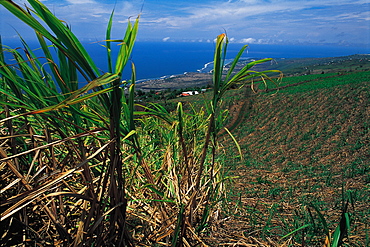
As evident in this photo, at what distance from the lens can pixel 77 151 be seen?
103 centimetres

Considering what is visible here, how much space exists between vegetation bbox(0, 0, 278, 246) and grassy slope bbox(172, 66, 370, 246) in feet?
1.07

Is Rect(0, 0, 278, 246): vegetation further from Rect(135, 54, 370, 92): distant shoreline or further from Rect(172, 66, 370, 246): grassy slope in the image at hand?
Rect(135, 54, 370, 92): distant shoreline

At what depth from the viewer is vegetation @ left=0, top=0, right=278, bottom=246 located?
75 cm

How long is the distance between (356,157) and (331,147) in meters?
1.16

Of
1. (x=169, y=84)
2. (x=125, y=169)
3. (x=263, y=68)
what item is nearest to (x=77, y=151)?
(x=125, y=169)

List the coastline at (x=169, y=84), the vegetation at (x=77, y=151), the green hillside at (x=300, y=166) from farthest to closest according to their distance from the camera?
the coastline at (x=169, y=84) < the green hillside at (x=300, y=166) < the vegetation at (x=77, y=151)

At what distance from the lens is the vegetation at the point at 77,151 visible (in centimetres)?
75

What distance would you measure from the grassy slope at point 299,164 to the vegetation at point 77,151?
33cm

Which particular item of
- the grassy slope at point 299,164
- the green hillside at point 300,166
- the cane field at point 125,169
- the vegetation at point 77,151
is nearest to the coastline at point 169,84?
the grassy slope at point 299,164

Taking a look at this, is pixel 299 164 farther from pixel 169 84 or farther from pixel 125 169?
pixel 169 84

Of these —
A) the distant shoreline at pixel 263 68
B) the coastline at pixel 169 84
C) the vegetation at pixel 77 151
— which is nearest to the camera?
the vegetation at pixel 77 151

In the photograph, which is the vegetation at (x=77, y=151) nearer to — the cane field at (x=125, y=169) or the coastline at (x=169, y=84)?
the cane field at (x=125, y=169)

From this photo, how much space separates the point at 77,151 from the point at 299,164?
6153 millimetres

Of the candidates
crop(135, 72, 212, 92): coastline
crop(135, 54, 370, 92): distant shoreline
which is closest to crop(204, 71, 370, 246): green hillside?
crop(135, 54, 370, 92): distant shoreline
